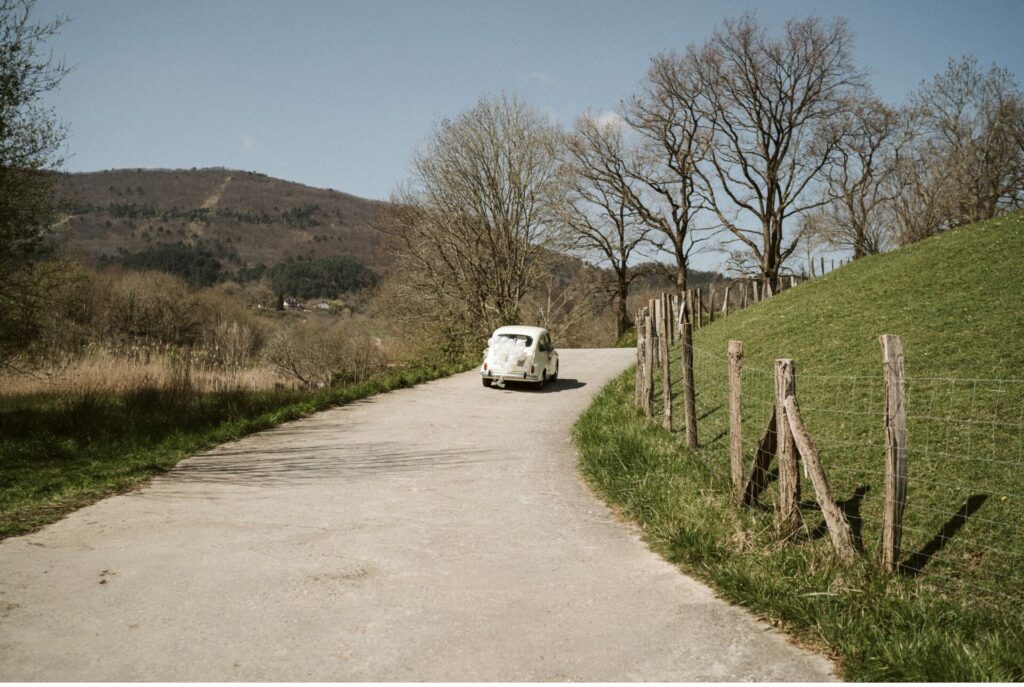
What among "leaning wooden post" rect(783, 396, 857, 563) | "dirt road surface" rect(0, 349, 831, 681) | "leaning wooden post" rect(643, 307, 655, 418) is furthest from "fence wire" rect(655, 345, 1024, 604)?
"dirt road surface" rect(0, 349, 831, 681)

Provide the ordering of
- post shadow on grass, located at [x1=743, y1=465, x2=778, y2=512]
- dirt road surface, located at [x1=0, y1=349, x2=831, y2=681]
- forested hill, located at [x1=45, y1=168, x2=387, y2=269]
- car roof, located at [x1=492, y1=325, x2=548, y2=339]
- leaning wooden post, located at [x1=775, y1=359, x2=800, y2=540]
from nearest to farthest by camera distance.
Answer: dirt road surface, located at [x1=0, y1=349, x2=831, y2=681] < leaning wooden post, located at [x1=775, y1=359, x2=800, y2=540] < post shadow on grass, located at [x1=743, y1=465, x2=778, y2=512] < car roof, located at [x1=492, y1=325, x2=548, y2=339] < forested hill, located at [x1=45, y1=168, x2=387, y2=269]

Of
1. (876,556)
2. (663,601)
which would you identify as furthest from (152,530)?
(876,556)

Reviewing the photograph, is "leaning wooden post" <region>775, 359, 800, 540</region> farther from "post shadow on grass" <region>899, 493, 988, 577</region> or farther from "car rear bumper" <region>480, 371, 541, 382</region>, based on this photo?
"car rear bumper" <region>480, 371, 541, 382</region>

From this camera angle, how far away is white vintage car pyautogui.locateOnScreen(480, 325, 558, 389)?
62.3 ft

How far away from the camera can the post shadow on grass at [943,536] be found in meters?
6.46

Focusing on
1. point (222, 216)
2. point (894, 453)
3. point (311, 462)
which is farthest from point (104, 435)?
point (222, 216)

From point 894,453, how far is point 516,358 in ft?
45.3

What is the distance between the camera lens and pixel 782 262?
4425 cm

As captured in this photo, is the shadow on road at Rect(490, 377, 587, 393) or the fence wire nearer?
the fence wire

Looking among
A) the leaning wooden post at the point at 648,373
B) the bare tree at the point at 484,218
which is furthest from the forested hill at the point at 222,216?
the leaning wooden post at the point at 648,373

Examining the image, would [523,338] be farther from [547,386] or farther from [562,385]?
[562,385]

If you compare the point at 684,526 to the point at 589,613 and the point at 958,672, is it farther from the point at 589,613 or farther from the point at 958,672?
the point at 958,672

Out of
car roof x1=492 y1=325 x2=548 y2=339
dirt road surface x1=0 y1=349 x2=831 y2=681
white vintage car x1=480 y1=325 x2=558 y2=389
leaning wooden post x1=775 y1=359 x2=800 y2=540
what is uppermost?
car roof x1=492 y1=325 x2=548 y2=339

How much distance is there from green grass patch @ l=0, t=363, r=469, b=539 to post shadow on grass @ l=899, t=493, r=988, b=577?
8314 mm
